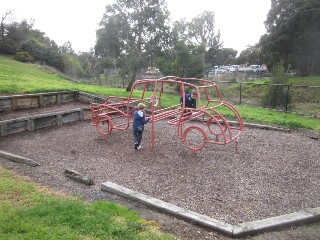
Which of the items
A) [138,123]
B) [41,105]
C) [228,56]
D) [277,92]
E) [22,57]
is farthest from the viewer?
[228,56]

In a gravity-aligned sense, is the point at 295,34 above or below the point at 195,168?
above

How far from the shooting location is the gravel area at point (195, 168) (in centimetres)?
480

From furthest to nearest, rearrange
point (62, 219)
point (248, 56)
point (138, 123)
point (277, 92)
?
point (248, 56), point (277, 92), point (138, 123), point (62, 219)

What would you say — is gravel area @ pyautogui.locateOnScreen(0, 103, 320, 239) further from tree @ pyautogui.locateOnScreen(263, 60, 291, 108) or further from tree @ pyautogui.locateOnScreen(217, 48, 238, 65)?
tree @ pyautogui.locateOnScreen(217, 48, 238, 65)

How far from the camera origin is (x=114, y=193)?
501 cm

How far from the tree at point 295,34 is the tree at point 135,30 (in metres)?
18.6

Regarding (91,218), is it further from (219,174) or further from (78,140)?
(78,140)

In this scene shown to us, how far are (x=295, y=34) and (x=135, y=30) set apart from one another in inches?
821

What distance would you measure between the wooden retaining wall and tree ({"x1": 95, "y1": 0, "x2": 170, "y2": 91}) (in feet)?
12.4

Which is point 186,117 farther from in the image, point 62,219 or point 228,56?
point 228,56

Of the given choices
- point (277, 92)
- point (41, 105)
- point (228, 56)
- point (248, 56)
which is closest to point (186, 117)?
point (277, 92)

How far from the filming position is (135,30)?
56.1ft

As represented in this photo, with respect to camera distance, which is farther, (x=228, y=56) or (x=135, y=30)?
(x=228, y=56)

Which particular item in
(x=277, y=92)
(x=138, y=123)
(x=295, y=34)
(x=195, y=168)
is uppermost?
(x=295, y=34)
